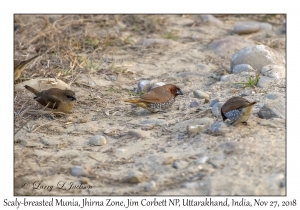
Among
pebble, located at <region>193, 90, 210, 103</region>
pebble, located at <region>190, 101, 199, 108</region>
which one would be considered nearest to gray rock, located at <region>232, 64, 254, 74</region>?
pebble, located at <region>193, 90, 210, 103</region>

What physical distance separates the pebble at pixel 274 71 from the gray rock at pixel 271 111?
1.52 meters

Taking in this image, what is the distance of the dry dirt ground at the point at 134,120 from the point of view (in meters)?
5.61

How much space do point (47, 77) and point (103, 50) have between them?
176 cm

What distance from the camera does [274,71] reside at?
27.3ft

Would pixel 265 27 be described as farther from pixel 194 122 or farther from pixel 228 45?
pixel 194 122

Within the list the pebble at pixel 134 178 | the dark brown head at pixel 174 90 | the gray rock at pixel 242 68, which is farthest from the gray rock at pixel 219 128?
the gray rock at pixel 242 68

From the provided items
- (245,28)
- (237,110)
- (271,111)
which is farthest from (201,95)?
(245,28)

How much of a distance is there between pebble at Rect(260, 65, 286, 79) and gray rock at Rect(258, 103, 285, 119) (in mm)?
1521

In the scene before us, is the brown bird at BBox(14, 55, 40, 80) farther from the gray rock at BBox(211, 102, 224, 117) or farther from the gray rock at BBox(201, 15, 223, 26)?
the gray rock at BBox(201, 15, 223, 26)

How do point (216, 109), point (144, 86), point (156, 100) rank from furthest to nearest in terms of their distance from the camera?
point (144, 86) < point (156, 100) < point (216, 109)

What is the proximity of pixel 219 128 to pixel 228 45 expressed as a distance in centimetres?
394

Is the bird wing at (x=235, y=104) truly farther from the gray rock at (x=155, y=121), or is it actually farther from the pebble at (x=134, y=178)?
the pebble at (x=134, y=178)

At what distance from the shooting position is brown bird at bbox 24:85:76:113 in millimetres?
7562

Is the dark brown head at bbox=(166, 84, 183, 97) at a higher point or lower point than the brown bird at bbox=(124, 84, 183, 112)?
higher
